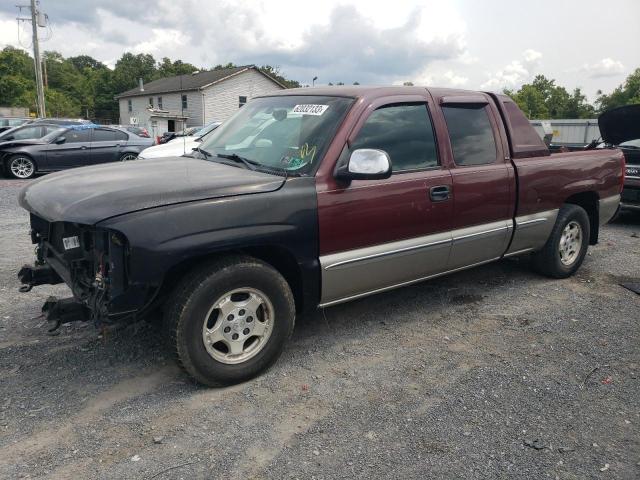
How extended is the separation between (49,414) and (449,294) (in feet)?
11.4

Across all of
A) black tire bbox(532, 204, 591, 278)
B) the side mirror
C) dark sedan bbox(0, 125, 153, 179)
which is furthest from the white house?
the side mirror

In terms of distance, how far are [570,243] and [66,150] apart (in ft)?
40.0

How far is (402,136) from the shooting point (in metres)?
3.89

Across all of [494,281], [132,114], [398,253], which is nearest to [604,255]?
[494,281]

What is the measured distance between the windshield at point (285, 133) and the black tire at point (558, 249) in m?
2.79

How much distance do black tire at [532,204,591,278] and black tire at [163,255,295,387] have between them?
3.15m

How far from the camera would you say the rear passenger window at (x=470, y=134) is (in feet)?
13.9

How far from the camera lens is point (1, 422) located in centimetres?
283

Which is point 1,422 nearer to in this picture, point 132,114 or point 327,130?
point 327,130

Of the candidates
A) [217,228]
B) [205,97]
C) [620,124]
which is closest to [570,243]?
[620,124]

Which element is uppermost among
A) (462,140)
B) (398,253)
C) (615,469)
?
(462,140)

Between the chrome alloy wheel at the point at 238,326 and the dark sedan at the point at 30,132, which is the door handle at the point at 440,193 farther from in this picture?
the dark sedan at the point at 30,132

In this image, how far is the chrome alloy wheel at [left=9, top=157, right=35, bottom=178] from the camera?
42.6 feet

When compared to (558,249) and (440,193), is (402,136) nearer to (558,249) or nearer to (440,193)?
(440,193)
